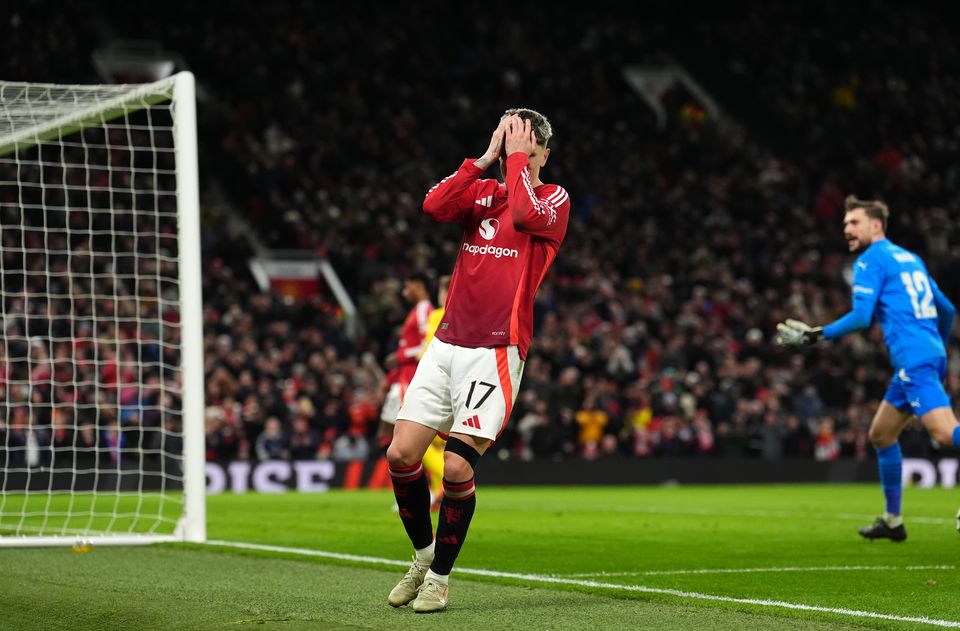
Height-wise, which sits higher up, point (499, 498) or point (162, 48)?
point (162, 48)

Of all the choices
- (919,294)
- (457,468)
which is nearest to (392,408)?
(919,294)

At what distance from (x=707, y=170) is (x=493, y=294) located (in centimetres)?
2620

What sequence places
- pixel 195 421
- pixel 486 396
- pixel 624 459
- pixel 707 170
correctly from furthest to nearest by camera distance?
pixel 707 170, pixel 624 459, pixel 195 421, pixel 486 396

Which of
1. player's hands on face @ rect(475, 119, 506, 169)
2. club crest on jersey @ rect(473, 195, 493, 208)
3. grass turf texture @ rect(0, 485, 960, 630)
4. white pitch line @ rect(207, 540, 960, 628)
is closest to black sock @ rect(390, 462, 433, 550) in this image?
grass turf texture @ rect(0, 485, 960, 630)

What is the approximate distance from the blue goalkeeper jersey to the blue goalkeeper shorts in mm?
49

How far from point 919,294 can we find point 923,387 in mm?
681

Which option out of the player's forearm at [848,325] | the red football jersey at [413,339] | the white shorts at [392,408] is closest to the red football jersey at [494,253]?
the player's forearm at [848,325]

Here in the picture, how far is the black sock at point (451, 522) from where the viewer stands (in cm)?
637

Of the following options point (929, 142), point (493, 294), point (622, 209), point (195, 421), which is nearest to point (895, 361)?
point (493, 294)

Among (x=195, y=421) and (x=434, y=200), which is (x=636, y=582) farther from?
(x=195, y=421)

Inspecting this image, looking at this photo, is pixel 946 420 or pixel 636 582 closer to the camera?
pixel 636 582

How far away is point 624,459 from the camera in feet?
73.5

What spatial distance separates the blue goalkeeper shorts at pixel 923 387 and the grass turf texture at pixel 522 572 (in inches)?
38.6

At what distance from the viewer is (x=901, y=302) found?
961 cm
